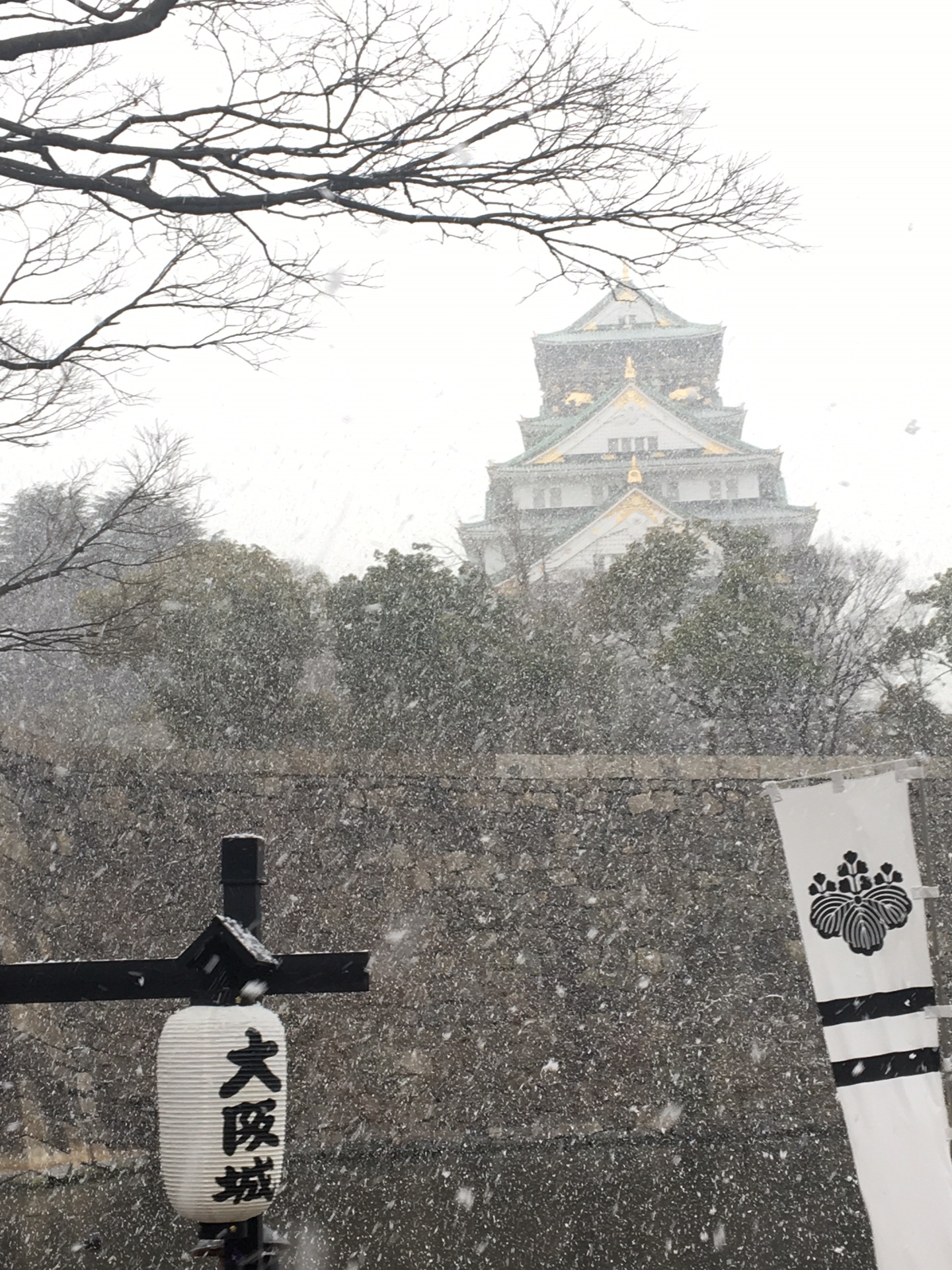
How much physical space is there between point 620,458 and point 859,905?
1262 cm

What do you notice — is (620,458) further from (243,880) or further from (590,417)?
(243,880)

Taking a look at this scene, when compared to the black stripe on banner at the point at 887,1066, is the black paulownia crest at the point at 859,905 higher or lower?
higher

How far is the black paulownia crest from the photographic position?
3033 millimetres

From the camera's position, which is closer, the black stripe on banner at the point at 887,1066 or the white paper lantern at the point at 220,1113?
the white paper lantern at the point at 220,1113

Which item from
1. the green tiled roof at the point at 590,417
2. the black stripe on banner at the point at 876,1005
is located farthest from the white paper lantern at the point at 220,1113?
the green tiled roof at the point at 590,417

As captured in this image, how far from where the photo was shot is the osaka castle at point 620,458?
13.2m

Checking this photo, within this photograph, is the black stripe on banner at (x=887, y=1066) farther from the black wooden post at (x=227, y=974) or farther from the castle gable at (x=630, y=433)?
the castle gable at (x=630, y=433)

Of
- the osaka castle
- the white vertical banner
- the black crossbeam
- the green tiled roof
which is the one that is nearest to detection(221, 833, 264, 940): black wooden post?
the black crossbeam

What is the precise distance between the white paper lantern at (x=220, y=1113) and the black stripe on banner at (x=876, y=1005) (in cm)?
148

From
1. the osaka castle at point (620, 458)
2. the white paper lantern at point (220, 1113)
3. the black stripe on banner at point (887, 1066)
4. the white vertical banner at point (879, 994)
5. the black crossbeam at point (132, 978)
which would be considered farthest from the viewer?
the osaka castle at point (620, 458)

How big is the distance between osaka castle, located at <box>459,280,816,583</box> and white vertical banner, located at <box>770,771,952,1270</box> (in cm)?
834

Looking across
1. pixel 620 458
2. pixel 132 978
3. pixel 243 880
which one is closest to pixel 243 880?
pixel 243 880

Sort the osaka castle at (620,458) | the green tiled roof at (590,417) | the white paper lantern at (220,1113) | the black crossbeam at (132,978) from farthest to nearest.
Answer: the green tiled roof at (590,417)
the osaka castle at (620,458)
the black crossbeam at (132,978)
the white paper lantern at (220,1113)

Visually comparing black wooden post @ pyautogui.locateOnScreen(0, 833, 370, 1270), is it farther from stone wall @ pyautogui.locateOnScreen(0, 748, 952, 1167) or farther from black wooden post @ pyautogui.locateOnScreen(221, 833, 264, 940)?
stone wall @ pyautogui.locateOnScreen(0, 748, 952, 1167)
